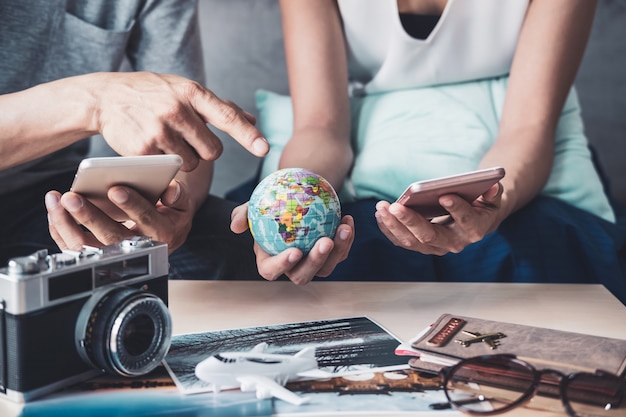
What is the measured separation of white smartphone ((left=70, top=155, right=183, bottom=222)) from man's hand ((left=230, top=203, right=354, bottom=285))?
6.7 inches

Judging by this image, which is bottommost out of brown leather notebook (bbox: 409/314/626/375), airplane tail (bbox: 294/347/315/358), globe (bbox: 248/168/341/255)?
airplane tail (bbox: 294/347/315/358)

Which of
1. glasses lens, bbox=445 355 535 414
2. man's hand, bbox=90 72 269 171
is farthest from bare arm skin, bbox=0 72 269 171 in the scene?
glasses lens, bbox=445 355 535 414

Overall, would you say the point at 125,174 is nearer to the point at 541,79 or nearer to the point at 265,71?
the point at 541,79

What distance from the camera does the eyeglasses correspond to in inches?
28.6

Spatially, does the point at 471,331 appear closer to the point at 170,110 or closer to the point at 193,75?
the point at 170,110

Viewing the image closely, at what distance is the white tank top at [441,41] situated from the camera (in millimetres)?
1709

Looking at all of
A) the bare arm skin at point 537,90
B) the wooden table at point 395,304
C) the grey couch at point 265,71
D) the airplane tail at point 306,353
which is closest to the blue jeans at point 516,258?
the bare arm skin at point 537,90

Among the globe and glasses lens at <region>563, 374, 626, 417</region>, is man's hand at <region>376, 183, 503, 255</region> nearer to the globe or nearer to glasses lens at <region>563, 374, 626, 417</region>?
the globe

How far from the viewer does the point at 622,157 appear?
7.76ft

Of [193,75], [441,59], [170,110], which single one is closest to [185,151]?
[170,110]

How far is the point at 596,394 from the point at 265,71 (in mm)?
1826

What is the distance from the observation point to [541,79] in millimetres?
1570

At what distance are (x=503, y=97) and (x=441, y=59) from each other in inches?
7.2

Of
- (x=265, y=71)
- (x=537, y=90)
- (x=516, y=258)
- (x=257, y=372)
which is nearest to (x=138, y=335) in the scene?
(x=257, y=372)
